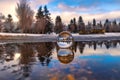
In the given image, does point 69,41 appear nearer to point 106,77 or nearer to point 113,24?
point 106,77

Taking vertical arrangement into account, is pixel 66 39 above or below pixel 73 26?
below

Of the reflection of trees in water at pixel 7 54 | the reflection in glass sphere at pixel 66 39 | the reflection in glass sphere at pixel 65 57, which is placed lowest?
the reflection in glass sphere at pixel 65 57

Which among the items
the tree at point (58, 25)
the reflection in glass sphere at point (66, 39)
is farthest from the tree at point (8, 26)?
the reflection in glass sphere at point (66, 39)

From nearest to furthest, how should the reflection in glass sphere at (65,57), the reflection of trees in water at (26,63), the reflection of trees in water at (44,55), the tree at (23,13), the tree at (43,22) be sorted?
1. the reflection of trees in water at (26,63)
2. the reflection of trees in water at (44,55)
3. the reflection in glass sphere at (65,57)
4. the tree at (23,13)
5. the tree at (43,22)

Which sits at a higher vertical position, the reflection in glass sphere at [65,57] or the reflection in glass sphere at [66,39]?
the reflection in glass sphere at [66,39]

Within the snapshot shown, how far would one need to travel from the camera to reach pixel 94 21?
147 metres

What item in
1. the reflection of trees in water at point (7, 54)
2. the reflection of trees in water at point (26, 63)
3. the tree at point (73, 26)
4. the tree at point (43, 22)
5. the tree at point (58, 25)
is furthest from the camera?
the tree at point (73, 26)

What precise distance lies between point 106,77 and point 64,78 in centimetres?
150

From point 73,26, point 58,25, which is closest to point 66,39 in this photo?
point 58,25

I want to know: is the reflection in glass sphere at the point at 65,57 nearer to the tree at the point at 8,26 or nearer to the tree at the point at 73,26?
the tree at the point at 8,26

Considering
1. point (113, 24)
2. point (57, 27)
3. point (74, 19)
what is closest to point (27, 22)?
point (57, 27)

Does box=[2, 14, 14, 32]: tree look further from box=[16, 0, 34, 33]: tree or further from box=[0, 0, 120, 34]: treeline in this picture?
box=[16, 0, 34, 33]: tree

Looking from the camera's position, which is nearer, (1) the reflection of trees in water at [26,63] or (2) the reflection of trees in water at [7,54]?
(1) the reflection of trees in water at [26,63]

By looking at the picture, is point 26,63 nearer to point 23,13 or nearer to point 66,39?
point 66,39
